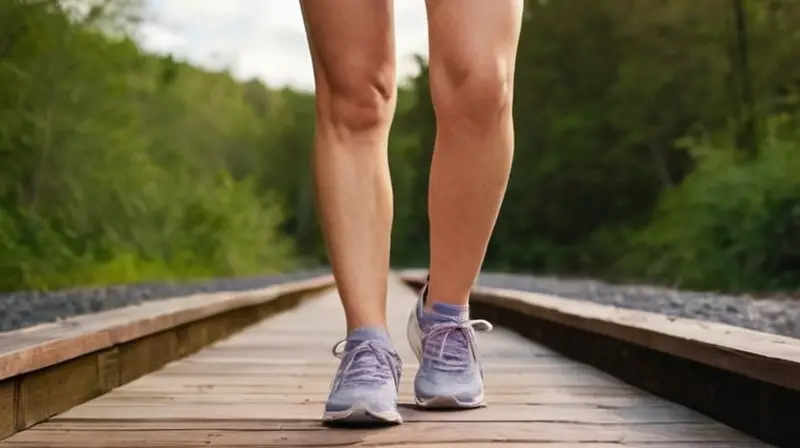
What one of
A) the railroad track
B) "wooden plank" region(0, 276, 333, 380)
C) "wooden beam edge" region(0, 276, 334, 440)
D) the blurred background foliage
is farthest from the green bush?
"wooden plank" region(0, 276, 333, 380)

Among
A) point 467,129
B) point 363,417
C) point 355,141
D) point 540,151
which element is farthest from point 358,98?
point 540,151

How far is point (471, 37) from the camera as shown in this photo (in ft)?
4.96

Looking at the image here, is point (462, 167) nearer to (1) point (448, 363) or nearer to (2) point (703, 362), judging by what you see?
(1) point (448, 363)

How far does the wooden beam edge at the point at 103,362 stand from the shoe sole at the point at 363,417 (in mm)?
431

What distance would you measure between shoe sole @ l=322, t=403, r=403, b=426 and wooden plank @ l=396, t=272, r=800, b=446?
0.47 meters

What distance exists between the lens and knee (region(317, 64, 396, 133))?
1.58 meters

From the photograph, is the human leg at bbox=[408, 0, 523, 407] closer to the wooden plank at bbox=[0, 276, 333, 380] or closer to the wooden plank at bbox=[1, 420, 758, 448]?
the wooden plank at bbox=[1, 420, 758, 448]

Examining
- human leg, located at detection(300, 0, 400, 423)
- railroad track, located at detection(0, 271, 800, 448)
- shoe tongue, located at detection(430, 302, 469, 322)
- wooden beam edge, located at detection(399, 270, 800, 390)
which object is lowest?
railroad track, located at detection(0, 271, 800, 448)

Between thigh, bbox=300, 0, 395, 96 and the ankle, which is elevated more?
thigh, bbox=300, 0, 395, 96

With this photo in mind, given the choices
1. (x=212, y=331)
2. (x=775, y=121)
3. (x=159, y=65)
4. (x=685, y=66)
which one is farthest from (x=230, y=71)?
(x=212, y=331)

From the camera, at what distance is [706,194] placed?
33.6 ft

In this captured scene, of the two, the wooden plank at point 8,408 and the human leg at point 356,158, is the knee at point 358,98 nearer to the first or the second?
the human leg at point 356,158

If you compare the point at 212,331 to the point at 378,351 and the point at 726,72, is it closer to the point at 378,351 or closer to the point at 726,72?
the point at 378,351

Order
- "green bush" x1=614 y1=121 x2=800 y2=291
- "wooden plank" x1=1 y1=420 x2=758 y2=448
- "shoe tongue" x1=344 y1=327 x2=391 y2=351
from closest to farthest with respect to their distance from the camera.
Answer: "wooden plank" x1=1 y1=420 x2=758 y2=448
"shoe tongue" x1=344 y1=327 x2=391 y2=351
"green bush" x1=614 y1=121 x2=800 y2=291
